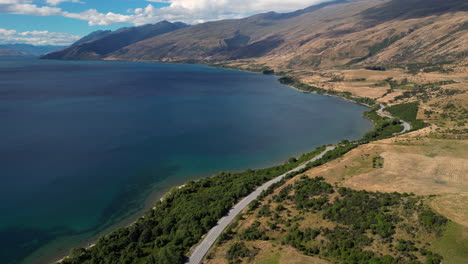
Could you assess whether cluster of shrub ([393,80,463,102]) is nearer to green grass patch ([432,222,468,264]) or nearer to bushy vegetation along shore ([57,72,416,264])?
bushy vegetation along shore ([57,72,416,264])

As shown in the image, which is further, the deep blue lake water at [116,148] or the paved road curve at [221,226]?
the deep blue lake water at [116,148]

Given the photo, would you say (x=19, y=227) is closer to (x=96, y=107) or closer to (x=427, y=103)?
(x=96, y=107)

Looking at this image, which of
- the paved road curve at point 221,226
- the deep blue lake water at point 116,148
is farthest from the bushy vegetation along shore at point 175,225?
the deep blue lake water at point 116,148

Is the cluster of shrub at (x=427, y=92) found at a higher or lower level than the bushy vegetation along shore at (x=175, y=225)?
higher

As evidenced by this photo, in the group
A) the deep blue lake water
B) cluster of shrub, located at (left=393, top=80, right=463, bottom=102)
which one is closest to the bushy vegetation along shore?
the deep blue lake water

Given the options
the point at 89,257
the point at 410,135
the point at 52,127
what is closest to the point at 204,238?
the point at 89,257

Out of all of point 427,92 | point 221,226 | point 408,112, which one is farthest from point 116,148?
point 427,92

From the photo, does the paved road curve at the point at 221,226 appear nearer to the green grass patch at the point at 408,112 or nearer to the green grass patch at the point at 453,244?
the green grass patch at the point at 453,244
